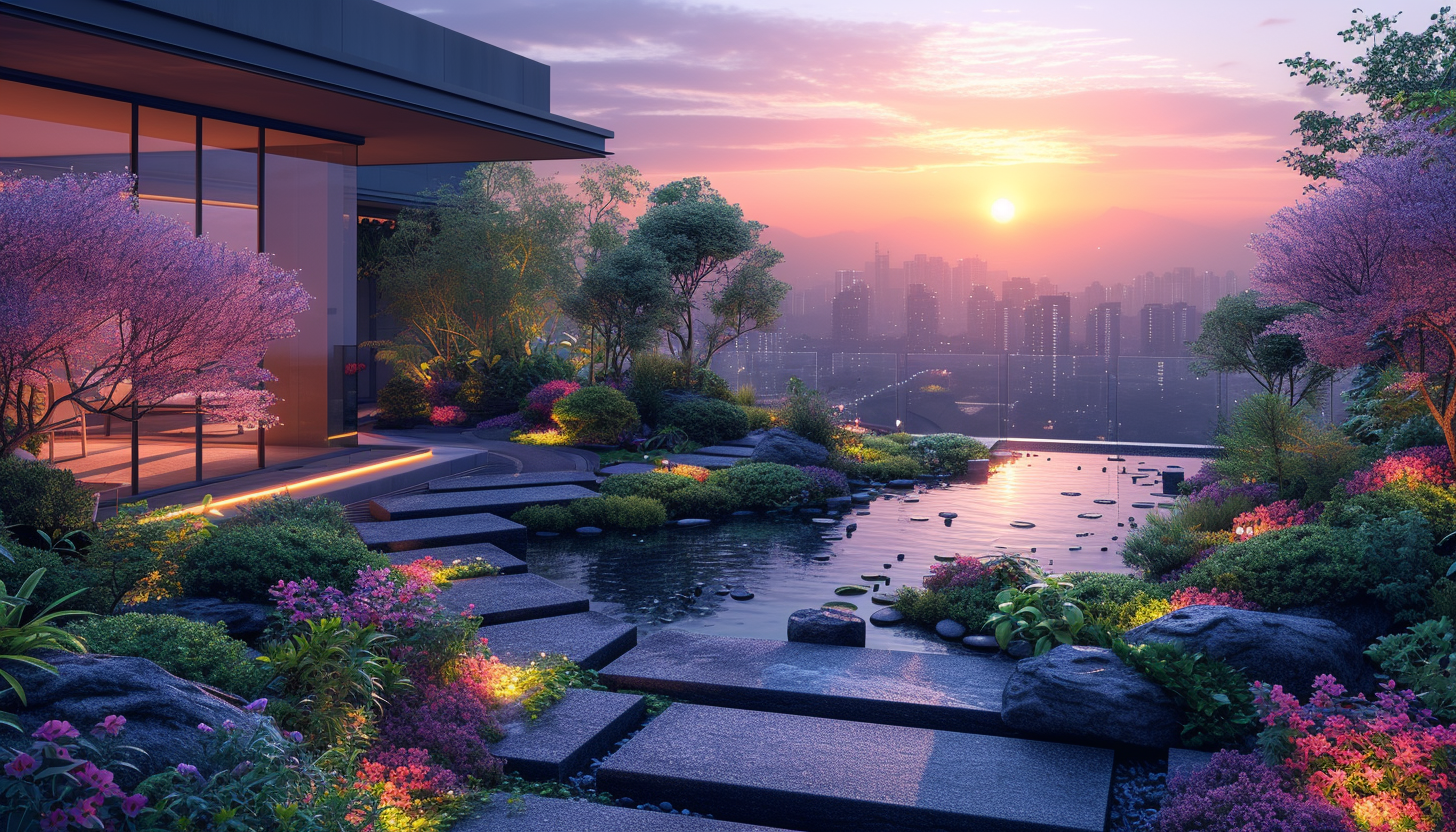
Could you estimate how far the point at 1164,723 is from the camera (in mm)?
4340

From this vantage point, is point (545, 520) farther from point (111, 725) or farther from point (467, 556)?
point (111, 725)

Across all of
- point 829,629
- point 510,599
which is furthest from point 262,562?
point 829,629

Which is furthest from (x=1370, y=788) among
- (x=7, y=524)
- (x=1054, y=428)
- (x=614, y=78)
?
(x=614, y=78)

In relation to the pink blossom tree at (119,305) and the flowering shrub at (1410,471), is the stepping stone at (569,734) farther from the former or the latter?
the flowering shrub at (1410,471)

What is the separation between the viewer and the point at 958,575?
709cm

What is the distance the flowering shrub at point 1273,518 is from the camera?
7.57m

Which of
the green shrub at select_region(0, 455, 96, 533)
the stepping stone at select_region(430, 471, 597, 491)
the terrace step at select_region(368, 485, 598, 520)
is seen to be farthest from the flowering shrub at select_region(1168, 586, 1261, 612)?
the stepping stone at select_region(430, 471, 597, 491)

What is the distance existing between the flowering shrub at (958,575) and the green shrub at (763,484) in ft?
14.1

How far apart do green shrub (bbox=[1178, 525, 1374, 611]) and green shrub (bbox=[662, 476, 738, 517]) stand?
5705mm

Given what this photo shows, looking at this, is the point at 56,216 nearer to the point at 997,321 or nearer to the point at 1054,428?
the point at 1054,428

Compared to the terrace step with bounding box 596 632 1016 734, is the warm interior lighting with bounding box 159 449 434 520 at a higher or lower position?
higher

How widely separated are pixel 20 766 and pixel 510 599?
4324 mm

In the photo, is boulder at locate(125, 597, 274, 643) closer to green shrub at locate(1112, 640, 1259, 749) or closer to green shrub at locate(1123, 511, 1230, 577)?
green shrub at locate(1112, 640, 1259, 749)

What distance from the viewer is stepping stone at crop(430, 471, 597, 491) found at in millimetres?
10992
